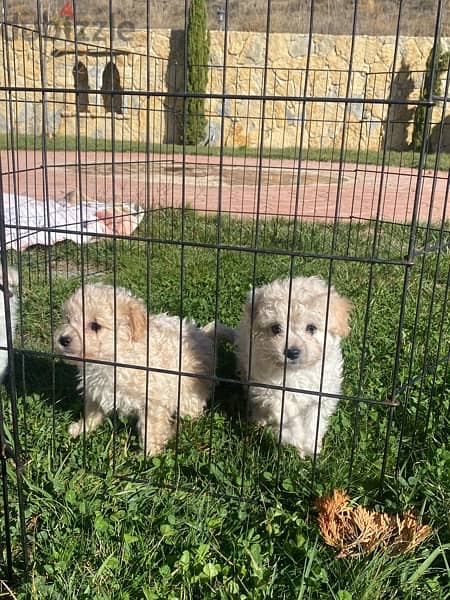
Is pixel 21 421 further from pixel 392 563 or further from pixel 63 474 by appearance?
pixel 392 563

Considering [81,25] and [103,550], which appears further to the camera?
[81,25]

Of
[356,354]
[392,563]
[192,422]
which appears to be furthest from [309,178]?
[392,563]

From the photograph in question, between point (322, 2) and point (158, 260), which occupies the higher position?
point (322, 2)

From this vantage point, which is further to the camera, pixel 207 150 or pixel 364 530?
pixel 207 150

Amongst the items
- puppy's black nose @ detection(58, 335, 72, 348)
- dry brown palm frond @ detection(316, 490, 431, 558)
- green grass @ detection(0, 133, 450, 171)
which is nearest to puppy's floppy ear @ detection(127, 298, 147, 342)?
puppy's black nose @ detection(58, 335, 72, 348)

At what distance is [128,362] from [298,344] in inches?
32.2

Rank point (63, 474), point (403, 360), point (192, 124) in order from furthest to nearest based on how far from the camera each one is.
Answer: point (192, 124), point (403, 360), point (63, 474)

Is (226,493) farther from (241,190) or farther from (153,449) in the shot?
(241,190)

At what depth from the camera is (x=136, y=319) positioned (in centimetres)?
274

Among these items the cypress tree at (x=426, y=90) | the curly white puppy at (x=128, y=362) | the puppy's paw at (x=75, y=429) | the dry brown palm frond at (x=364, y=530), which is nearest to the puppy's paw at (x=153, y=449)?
the curly white puppy at (x=128, y=362)

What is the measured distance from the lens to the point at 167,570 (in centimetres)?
182

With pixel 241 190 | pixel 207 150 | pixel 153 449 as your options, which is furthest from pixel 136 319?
pixel 207 150

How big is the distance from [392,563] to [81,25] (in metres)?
15.9

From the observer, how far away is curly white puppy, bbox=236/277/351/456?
265cm
